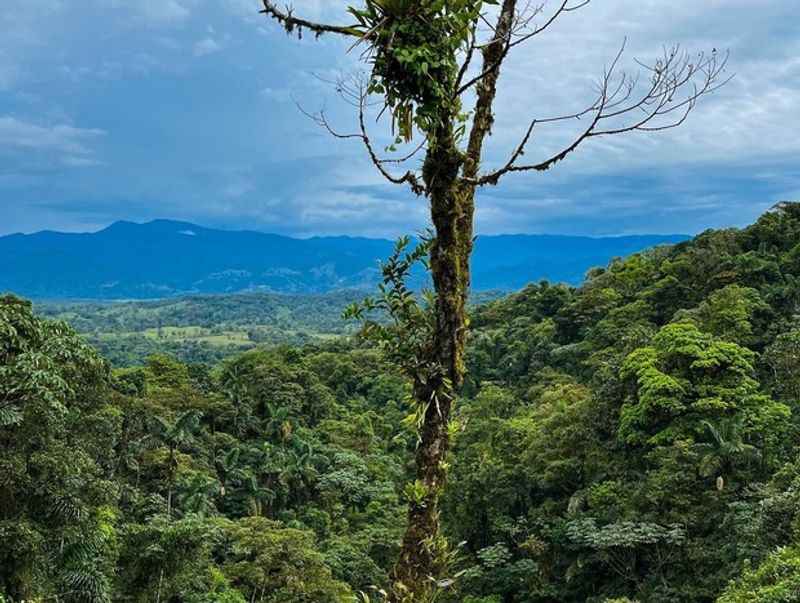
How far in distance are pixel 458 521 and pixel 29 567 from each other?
605 inches

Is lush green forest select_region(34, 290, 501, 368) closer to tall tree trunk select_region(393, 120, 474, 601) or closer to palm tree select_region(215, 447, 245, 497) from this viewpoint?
palm tree select_region(215, 447, 245, 497)

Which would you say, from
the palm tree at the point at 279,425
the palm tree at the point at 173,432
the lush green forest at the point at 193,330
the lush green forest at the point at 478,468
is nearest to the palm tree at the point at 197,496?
the lush green forest at the point at 478,468

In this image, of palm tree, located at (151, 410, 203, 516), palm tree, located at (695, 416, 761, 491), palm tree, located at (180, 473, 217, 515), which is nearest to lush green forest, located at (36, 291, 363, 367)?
palm tree, located at (151, 410, 203, 516)

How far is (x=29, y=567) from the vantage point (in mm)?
11141

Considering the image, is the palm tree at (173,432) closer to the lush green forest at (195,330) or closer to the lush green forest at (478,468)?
the lush green forest at (478,468)

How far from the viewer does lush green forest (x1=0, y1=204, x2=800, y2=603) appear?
11.6m

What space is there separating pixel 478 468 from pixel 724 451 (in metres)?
9.37

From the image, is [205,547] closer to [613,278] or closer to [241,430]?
[241,430]

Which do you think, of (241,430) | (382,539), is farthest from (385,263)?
(241,430)

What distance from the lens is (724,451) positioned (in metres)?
16.8

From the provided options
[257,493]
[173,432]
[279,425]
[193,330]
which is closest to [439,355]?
[173,432]

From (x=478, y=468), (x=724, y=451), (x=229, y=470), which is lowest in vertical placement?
(x=229, y=470)

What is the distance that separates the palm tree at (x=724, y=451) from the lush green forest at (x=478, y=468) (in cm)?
6

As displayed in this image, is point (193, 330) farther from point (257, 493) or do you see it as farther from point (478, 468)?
point (478, 468)
